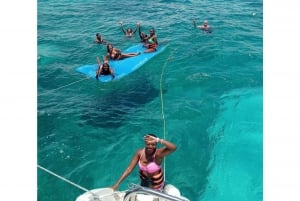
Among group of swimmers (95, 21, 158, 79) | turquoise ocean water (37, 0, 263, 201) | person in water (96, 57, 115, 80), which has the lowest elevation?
turquoise ocean water (37, 0, 263, 201)

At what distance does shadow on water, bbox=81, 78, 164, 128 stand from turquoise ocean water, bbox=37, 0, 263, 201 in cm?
3

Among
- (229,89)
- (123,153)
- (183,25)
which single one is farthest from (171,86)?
(183,25)

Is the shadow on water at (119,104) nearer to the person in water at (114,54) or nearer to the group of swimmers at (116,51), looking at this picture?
the group of swimmers at (116,51)

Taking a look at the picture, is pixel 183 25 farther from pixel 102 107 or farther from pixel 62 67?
pixel 102 107

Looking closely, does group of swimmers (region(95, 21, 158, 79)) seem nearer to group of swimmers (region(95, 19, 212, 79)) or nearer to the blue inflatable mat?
group of swimmers (region(95, 19, 212, 79))

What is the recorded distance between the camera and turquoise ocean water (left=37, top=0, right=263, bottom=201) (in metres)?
7.58

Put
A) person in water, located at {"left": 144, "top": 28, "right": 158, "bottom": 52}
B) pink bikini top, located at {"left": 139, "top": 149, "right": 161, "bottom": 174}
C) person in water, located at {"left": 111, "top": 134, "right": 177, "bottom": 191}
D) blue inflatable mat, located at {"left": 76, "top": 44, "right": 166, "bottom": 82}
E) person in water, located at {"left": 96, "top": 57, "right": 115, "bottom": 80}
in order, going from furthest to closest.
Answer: person in water, located at {"left": 144, "top": 28, "right": 158, "bottom": 52}
blue inflatable mat, located at {"left": 76, "top": 44, "right": 166, "bottom": 82}
person in water, located at {"left": 96, "top": 57, "right": 115, "bottom": 80}
pink bikini top, located at {"left": 139, "top": 149, "right": 161, "bottom": 174}
person in water, located at {"left": 111, "top": 134, "right": 177, "bottom": 191}

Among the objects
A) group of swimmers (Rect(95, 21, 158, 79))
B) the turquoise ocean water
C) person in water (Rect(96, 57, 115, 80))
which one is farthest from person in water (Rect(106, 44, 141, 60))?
person in water (Rect(96, 57, 115, 80))

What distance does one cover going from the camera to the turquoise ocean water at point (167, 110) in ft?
24.9

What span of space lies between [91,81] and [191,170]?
5399 mm

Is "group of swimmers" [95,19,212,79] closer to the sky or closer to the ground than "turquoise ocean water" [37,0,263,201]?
closer to the sky

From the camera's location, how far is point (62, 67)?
12.8m

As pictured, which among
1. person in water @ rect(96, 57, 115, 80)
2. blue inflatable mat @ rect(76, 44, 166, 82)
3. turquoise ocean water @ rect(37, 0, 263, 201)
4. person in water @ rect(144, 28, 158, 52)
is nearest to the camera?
turquoise ocean water @ rect(37, 0, 263, 201)

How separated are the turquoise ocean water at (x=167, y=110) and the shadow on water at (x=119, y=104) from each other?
30 millimetres
